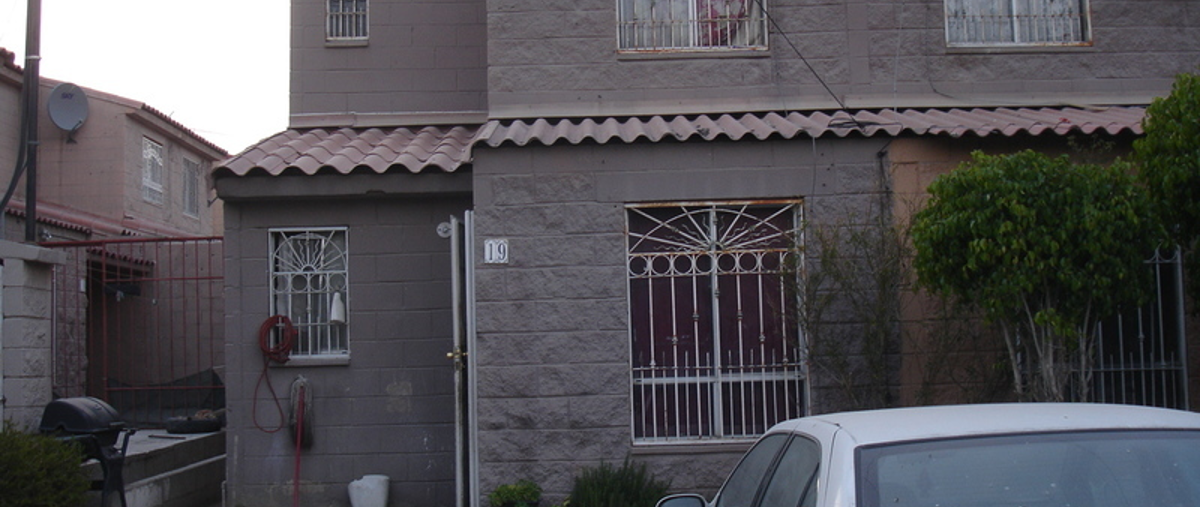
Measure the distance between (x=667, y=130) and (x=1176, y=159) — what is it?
337 cm

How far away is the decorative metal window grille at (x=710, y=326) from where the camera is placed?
8.20 meters

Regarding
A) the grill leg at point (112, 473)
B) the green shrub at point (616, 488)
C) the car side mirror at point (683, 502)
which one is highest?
the car side mirror at point (683, 502)

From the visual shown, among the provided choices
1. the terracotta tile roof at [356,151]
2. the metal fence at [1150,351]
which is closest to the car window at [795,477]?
the terracotta tile roof at [356,151]

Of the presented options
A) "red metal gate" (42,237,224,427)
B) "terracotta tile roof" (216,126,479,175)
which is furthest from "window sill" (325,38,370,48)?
"red metal gate" (42,237,224,427)

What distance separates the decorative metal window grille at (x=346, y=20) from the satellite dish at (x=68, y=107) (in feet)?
18.4

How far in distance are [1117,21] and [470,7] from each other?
5.79 m

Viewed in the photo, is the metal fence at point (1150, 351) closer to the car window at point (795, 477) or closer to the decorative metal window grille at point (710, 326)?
the decorative metal window grille at point (710, 326)

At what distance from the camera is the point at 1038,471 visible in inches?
137

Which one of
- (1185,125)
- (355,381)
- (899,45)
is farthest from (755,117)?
(355,381)

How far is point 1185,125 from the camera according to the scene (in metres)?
6.65

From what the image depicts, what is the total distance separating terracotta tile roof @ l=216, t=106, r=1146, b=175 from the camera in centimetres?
811

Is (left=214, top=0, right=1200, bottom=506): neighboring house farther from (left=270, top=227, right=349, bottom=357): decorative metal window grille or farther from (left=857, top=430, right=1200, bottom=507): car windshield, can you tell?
(left=857, top=430, right=1200, bottom=507): car windshield

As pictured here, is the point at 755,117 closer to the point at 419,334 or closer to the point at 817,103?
the point at 817,103

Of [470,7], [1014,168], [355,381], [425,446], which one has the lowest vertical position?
[425,446]
